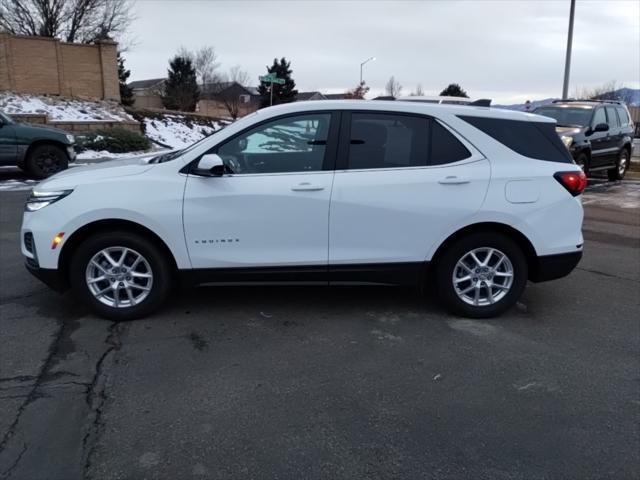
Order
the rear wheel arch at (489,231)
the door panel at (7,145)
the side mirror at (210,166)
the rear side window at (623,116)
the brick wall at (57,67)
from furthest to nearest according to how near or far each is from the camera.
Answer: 1. the brick wall at (57,67)
2. the rear side window at (623,116)
3. the door panel at (7,145)
4. the rear wheel arch at (489,231)
5. the side mirror at (210,166)

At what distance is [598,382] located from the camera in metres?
3.69

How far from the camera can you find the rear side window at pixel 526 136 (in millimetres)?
4594

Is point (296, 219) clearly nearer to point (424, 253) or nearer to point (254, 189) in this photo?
point (254, 189)

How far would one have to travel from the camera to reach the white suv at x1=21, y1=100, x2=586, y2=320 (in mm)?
4336

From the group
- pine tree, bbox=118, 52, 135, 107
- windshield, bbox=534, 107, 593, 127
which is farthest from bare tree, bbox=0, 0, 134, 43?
windshield, bbox=534, 107, 593, 127

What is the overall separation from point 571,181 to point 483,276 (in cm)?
103

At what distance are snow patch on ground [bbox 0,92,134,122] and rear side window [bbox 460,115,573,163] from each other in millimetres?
19755

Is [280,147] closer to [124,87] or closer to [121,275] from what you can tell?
[121,275]

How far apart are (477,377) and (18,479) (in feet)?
8.66

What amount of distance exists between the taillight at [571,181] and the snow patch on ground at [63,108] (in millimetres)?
20189

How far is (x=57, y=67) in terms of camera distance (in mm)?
25375

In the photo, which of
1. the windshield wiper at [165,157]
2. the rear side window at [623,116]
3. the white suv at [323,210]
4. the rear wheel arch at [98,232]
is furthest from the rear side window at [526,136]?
the rear side window at [623,116]

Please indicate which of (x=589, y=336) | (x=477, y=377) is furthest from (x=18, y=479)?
(x=589, y=336)

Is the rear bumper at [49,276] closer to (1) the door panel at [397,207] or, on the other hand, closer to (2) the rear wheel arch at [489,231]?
(1) the door panel at [397,207]
